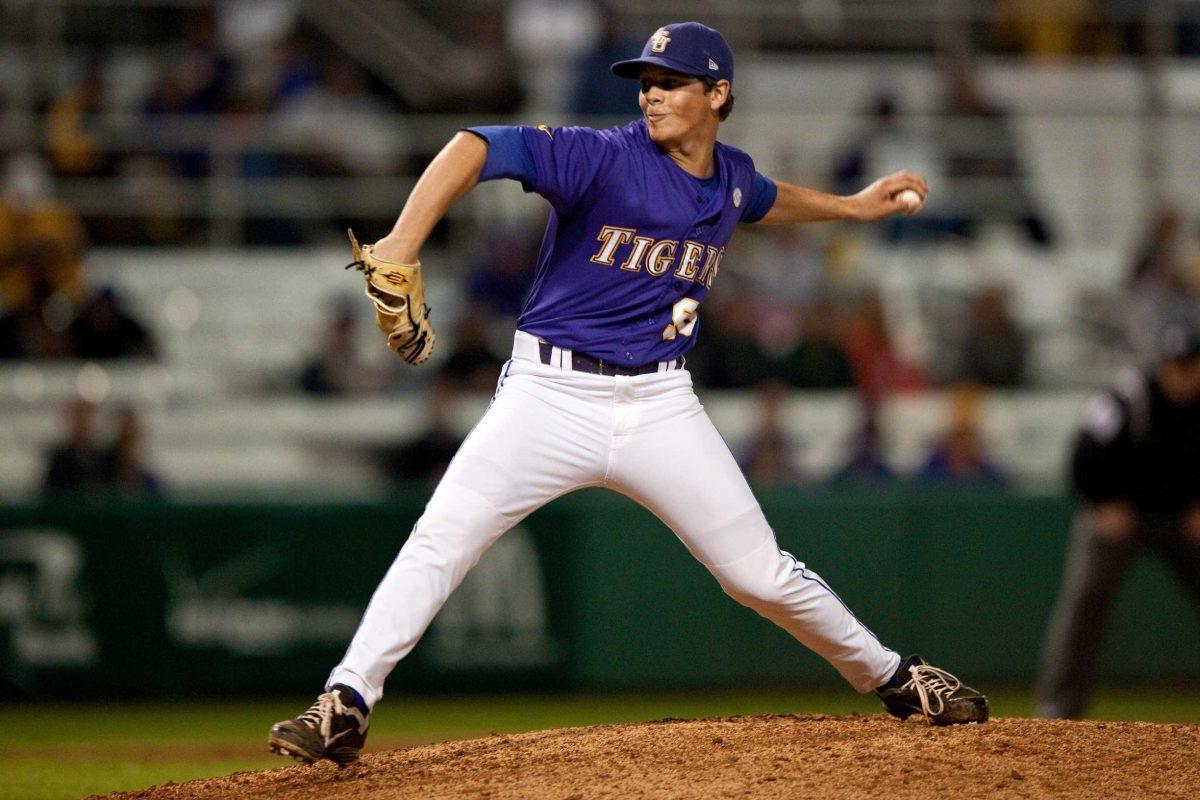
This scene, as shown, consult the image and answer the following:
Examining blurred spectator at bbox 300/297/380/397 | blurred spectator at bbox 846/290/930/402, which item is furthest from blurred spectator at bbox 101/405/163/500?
blurred spectator at bbox 846/290/930/402

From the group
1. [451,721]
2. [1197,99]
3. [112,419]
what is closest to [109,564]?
[112,419]

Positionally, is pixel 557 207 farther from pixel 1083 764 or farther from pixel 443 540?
pixel 1083 764

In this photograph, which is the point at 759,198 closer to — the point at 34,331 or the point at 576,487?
the point at 576,487

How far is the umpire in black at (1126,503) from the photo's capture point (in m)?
7.50

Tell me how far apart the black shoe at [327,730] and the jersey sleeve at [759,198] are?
6.31 ft

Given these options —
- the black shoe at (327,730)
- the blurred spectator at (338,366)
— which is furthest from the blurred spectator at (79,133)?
the black shoe at (327,730)

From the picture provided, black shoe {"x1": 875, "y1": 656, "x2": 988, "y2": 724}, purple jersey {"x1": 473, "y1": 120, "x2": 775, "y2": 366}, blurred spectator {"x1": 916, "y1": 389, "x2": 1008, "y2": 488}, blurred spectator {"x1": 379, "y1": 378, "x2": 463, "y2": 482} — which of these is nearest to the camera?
purple jersey {"x1": 473, "y1": 120, "x2": 775, "y2": 366}

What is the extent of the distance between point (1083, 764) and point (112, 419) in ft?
23.1

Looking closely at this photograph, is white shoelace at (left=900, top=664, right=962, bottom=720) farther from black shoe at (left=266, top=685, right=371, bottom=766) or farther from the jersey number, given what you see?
black shoe at (left=266, top=685, right=371, bottom=766)

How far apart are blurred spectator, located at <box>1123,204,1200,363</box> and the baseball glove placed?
8.20 meters

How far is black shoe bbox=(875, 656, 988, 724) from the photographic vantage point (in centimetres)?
498

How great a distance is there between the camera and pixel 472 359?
10.6 meters

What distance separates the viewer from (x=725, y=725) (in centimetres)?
505

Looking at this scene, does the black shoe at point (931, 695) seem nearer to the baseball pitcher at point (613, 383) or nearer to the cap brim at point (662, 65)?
the baseball pitcher at point (613, 383)
